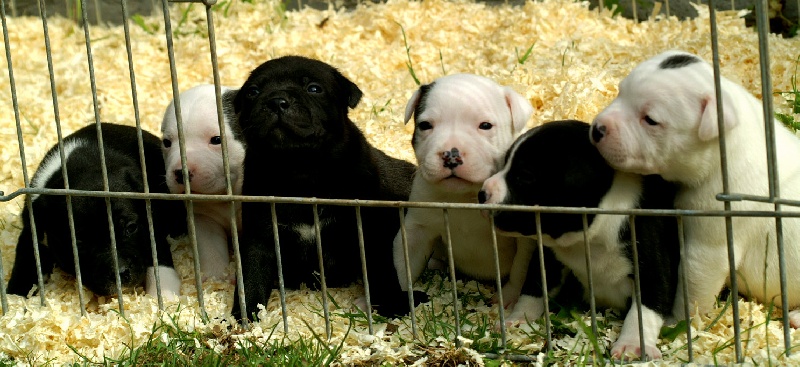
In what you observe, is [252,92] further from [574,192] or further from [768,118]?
[768,118]

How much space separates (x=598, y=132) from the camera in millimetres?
3678

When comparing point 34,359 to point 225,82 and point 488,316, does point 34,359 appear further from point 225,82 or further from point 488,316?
point 225,82

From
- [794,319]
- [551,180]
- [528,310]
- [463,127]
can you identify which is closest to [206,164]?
[463,127]

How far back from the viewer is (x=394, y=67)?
7.53m

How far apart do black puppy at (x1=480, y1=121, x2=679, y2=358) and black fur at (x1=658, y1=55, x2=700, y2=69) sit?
424mm

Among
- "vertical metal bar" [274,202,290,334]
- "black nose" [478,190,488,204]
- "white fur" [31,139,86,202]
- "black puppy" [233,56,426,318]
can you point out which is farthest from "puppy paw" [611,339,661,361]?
"white fur" [31,139,86,202]

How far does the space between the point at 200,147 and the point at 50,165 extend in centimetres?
84

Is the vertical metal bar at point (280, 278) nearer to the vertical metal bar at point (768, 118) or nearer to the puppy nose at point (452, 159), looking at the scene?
the puppy nose at point (452, 159)

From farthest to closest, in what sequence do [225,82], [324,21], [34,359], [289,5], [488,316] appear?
[289,5], [324,21], [225,82], [488,316], [34,359]

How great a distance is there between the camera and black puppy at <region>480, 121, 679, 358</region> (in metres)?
3.75

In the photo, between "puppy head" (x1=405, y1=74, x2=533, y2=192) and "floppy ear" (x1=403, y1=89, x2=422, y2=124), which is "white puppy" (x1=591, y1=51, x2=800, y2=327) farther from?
"floppy ear" (x1=403, y1=89, x2=422, y2=124)

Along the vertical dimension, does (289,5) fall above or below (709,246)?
above

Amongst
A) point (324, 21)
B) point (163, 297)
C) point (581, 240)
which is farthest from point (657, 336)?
point (324, 21)

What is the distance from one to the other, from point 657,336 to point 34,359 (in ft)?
8.83
